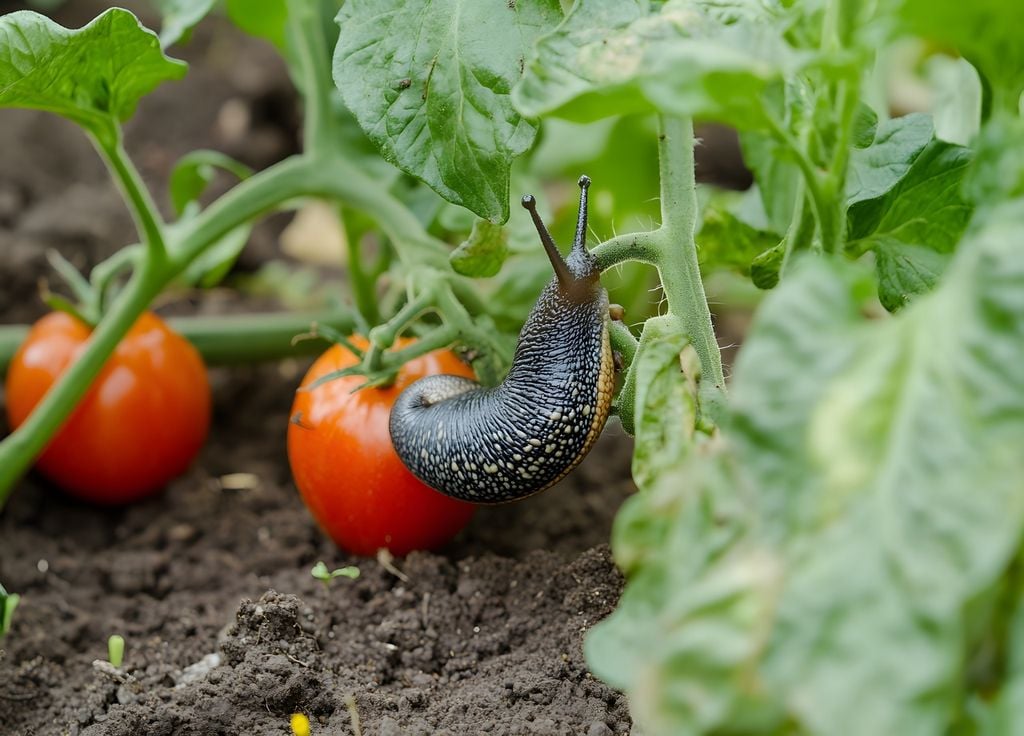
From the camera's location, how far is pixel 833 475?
3.07 ft

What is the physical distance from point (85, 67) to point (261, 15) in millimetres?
654

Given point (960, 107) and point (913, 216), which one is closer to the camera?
point (913, 216)

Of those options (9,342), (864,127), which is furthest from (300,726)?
(9,342)

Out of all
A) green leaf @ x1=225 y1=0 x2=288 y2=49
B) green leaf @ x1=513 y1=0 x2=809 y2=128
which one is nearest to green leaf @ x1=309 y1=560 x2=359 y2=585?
green leaf @ x1=513 y1=0 x2=809 y2=128

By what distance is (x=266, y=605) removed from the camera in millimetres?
1604

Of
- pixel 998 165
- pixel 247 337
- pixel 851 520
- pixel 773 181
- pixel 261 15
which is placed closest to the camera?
pixel 851 520

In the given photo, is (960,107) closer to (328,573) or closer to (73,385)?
(328,573)

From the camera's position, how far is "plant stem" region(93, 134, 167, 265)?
192cm

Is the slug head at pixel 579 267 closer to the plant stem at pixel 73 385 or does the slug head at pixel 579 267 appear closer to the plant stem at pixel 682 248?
the plant stem at pixel 682 248

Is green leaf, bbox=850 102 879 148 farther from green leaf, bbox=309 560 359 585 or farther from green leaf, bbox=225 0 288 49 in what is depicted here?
green leaf, bbox=225 0 288 49

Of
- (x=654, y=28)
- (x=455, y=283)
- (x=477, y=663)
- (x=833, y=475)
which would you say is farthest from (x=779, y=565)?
(x=455, y=283)

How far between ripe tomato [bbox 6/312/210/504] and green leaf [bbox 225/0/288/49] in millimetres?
654

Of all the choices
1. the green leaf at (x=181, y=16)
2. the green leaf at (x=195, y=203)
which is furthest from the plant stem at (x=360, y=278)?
the green leaf at (x=181, y=16)

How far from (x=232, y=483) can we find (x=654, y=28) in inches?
55.2
